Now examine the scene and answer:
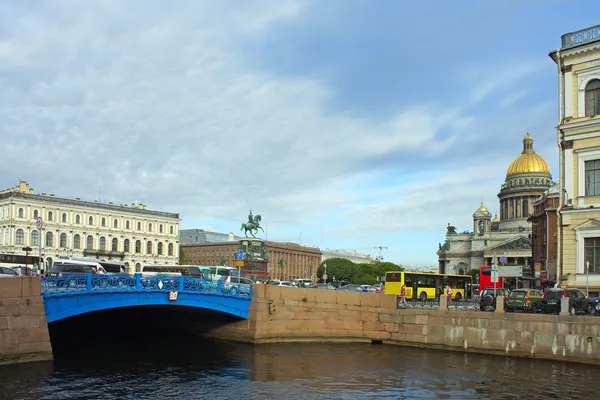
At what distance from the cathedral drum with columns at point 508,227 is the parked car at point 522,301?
350 feet

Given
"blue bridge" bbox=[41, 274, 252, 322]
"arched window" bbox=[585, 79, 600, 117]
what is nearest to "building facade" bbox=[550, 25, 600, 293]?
"arched window" bbox=[585, 79, 600, 117]

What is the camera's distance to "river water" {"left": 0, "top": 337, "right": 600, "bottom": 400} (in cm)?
2264

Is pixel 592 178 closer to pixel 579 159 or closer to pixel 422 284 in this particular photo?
pixel 579 159

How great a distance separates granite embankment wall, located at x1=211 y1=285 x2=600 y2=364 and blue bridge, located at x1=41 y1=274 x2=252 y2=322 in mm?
1408

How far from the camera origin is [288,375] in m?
25.8

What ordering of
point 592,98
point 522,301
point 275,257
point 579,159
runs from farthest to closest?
point 275,257 < point 579,159 < point 592,98 < point 522,301

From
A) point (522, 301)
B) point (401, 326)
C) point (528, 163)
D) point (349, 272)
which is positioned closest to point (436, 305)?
point (401, 326)

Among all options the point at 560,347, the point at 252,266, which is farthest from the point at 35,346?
the point at 252,266

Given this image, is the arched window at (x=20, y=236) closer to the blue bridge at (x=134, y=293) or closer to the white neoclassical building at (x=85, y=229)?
the white neoclassical building at (x=85, y=229)

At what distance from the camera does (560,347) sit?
29.7 metres

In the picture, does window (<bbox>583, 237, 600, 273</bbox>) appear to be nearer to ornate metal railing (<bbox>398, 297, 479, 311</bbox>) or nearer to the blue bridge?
ornate metal railing (<bbox>398, 297, 479, 311</bbox>)

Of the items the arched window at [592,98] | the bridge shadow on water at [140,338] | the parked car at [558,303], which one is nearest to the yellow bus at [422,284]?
the parked car at [558,303]

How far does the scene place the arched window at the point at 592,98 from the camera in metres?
38.6

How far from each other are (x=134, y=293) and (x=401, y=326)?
48.3 feet
